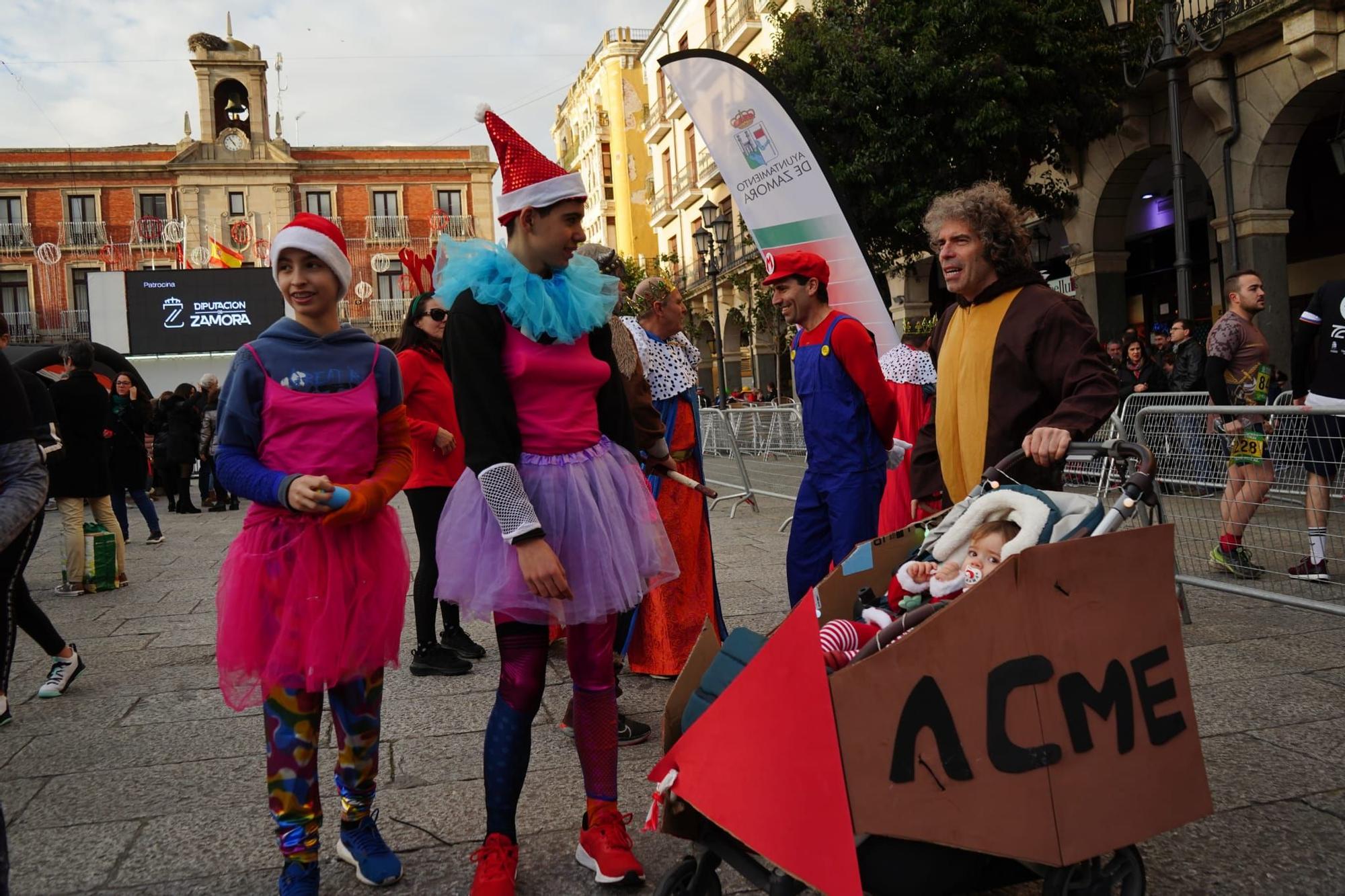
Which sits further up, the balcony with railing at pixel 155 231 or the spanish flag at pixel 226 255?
the balcony with railing at pixel 155 231

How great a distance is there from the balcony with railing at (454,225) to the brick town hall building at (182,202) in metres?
0.15

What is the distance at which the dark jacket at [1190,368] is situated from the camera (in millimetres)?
9109

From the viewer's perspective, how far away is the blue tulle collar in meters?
2.59

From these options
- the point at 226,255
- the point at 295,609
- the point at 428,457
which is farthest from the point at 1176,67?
the point at 226,255

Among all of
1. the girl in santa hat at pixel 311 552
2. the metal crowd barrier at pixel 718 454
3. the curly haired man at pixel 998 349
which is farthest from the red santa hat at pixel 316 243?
the metal crowd barrier at pixel 718 454

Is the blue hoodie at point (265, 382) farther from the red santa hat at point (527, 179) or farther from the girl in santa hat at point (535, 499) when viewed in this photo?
the red santa hat at point (527, 179)

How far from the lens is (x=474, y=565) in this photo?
258 centimetres

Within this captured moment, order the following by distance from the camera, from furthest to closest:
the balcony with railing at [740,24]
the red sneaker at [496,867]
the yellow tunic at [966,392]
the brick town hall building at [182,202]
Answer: the brick town hall building at [182,202] < the balcony with railing at [740,24] < the yellow tunic at [966,392] < the red sneaker at [496,867]

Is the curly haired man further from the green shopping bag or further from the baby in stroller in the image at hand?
the green shopping bag

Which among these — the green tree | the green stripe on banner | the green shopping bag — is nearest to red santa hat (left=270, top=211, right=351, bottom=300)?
the green stripe on banner

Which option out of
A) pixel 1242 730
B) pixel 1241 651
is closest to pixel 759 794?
pixel 1242 730

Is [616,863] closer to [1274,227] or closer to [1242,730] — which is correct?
[1242,730]

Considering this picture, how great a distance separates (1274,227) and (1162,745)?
13632mm

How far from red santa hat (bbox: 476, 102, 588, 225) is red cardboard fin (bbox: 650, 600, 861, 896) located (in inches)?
51.0
